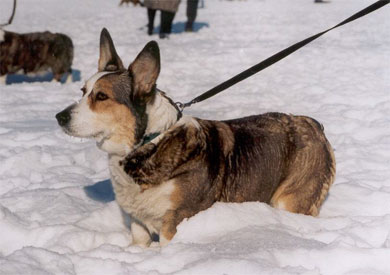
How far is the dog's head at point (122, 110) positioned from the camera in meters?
2.83

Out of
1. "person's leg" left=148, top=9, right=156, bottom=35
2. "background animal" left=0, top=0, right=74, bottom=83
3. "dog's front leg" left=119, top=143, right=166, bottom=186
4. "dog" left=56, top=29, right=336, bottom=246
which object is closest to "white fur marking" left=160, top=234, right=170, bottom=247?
"dog" left=56, top=29, right=336, bottom=246

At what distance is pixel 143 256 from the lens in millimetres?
2547

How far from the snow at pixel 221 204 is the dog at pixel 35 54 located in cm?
42

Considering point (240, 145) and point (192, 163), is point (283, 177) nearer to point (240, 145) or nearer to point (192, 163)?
point (240, 145)

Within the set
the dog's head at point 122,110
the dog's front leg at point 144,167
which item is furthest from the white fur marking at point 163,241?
the dog's head at point 122,110

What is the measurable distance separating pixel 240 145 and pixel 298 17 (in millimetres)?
14008

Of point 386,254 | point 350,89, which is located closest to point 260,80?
point 350,89

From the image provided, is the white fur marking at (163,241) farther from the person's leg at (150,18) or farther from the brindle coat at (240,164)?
the person's leg at (150,18)

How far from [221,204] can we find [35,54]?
21.6ft

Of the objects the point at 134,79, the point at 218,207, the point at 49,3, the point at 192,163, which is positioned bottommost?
the point at 49,3

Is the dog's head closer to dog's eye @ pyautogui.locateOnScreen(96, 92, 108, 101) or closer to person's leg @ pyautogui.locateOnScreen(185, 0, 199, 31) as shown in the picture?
dog's eye @ pyautogui.locateOnScreen(96, 92, 108, 101)

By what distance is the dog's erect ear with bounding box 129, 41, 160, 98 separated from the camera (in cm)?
282

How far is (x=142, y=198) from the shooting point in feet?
9.41

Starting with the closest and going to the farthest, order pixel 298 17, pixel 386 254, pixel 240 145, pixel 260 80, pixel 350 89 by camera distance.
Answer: pixel 386 254, pixel 240 145, pixel 350 89, pixel 260 80, pixel 298 17
